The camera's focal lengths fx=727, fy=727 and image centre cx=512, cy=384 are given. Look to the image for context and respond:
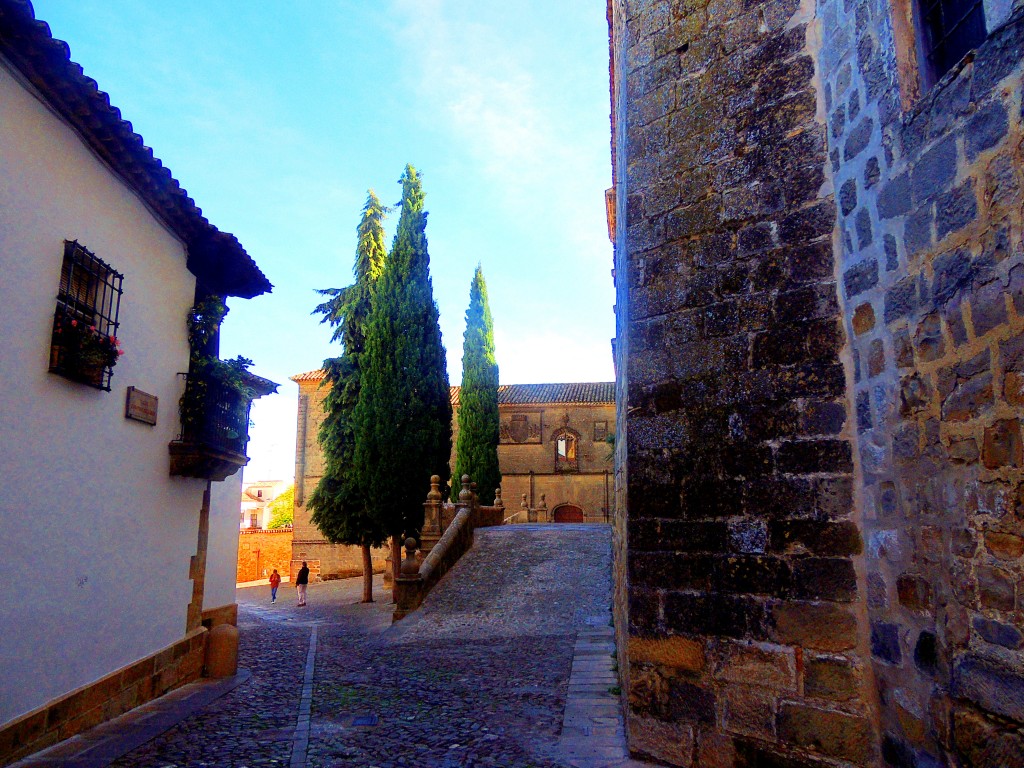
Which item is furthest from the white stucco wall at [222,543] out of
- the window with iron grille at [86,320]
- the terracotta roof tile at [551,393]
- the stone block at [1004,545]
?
the terracotta roof tile at [551,393]

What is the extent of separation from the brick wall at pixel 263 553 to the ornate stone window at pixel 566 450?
523 inches

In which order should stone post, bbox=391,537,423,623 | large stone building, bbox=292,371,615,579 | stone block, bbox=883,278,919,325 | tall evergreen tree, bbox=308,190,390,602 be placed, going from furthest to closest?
large stone building, bbox=292,371,615,579 < tall evergreen tree, bbox=308,190,390,602 < stone post, bbox=391,537,423,623 < stone block, bbox=883,278,919,325

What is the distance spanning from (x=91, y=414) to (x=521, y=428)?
96.6 feet

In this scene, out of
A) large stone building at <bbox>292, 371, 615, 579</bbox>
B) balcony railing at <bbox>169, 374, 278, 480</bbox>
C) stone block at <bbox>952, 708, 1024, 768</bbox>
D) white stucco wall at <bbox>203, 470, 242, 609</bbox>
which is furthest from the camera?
large stone building at <bbox>292, 371, 615, 579</bbox>

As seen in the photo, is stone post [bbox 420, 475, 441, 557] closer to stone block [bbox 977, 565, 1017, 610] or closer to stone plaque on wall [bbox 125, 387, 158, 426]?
stone plaque on wall [bbox 125, 387, 158, 426]

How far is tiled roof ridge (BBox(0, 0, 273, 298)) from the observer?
17.0 feet

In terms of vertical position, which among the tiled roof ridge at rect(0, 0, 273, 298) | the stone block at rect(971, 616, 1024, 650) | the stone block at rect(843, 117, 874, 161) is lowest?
the stone block at rect(971, 616, 1024, 650)

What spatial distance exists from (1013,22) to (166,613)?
28.3 ft

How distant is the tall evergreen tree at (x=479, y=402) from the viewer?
28.6 metres

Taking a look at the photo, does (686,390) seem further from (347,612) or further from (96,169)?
(347,612)

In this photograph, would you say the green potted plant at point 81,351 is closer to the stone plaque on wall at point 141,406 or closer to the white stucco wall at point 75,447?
the white stucco wall at point 75,447

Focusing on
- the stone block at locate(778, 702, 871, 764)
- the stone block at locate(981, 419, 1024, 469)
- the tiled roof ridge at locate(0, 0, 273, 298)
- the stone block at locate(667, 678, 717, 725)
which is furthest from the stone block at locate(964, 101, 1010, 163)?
the tiled roof ridge at locate(0, 0, 273, 298)

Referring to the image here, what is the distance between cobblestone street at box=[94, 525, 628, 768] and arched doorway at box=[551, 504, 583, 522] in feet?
55.8

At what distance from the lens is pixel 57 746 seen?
560 centimetres
